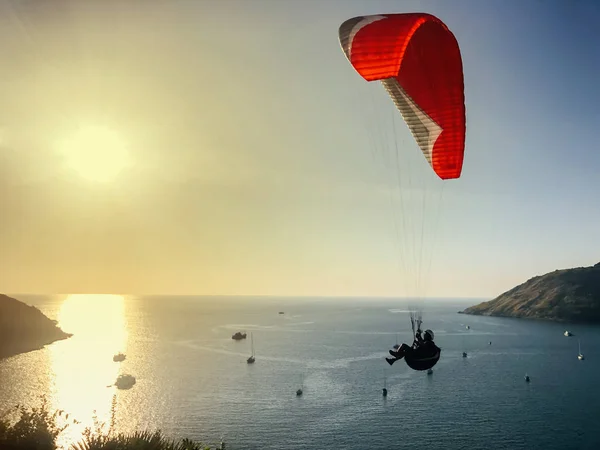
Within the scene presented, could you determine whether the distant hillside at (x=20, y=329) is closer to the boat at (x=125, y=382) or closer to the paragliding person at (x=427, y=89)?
the boat at (x=125, y=382)

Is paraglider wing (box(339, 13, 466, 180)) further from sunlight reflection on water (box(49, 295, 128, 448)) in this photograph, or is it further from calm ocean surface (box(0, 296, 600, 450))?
sunlight reflection on water (box(49, 295, 128, 448))

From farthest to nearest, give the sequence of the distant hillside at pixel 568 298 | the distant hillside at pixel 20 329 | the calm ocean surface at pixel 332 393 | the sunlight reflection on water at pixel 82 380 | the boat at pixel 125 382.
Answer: the distant hillside at pixel 568 298, the distant hillside at pixel 20 329, the boat at pixel 125 382, the sunlight reflection on water at pixel 82 380, the calm ocean surface at pixel 332 393

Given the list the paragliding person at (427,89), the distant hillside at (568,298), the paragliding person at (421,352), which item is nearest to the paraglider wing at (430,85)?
the paragliding person at (427,89)

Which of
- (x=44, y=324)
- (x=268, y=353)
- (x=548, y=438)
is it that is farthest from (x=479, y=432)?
(x=44, y=324)

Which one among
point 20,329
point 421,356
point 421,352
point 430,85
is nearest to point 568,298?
point 421,352

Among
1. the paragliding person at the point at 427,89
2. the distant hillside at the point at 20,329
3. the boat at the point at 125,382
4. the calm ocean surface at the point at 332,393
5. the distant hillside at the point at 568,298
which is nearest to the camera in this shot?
the paragliding person at the point at 427,89

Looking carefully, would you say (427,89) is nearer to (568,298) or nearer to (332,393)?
(332,393)
